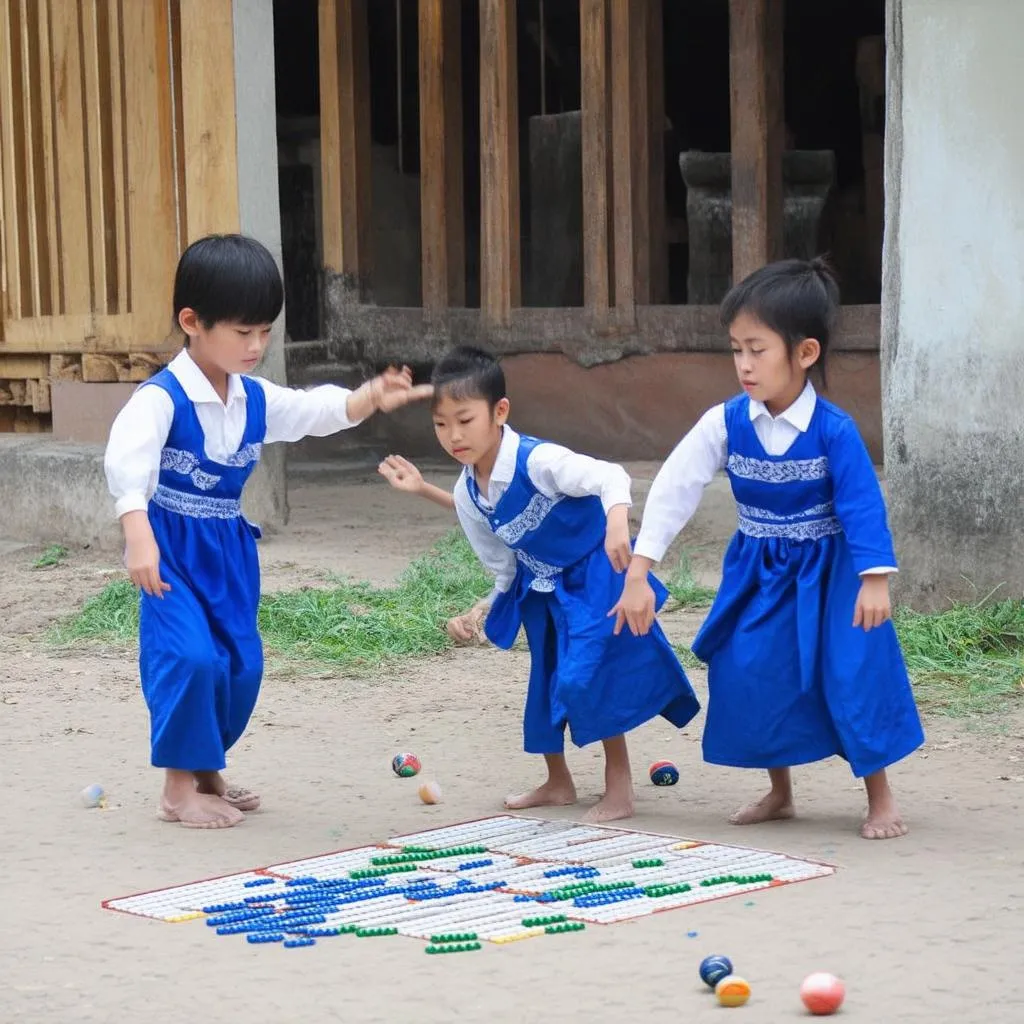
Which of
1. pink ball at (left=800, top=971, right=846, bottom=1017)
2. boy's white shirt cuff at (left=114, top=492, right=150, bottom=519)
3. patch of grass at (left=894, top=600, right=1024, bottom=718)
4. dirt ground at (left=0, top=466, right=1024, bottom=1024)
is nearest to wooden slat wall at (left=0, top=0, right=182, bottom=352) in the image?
dirt ground at (left=0, top=466, right=1024, bottom=1024)

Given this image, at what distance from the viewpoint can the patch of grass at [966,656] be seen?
18.3 feet

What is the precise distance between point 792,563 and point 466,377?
87 cm

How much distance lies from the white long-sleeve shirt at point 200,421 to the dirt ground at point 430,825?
0.83 m

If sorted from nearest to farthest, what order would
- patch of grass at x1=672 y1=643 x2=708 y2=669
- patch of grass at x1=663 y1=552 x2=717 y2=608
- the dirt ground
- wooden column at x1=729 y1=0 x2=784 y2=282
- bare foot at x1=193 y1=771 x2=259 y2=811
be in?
the dirt ground < bare foot at x1=193 y1=771 x2=259 y2=811 < patch of grass at x1=672 y1=643 x2=708 y2=669 < patch of grass at x1=663 y1=552 x2=717 y2=608 < wooden column at x1=729 y1=0 x2=784 y2=282

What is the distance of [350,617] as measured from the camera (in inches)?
271

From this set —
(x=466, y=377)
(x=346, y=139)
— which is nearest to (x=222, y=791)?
(x=466, y=377)

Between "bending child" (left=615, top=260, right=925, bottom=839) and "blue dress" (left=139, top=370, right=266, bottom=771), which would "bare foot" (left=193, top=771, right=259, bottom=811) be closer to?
"blue dress" (left=139, top=370, right=266, bottom=771)

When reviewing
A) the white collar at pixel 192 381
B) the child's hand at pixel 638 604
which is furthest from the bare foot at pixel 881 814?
the white collar at pixel 192 381

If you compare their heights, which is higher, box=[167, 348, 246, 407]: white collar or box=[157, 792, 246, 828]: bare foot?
box=[167, 348, 246, 407]: white collar

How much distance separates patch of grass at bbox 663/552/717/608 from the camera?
23.7 ft

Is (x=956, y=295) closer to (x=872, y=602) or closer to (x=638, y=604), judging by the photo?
(x=872, y=602)

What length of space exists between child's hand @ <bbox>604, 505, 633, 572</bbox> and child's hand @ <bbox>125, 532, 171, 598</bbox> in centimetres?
101

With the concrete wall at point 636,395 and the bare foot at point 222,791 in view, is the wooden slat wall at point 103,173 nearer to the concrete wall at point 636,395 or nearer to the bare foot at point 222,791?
the concrete wall at point 636,395

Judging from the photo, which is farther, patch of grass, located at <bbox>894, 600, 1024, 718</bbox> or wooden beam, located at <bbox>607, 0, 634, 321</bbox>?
wooden beam, located at <bbox>607, 0, 634, 321</bbox>
